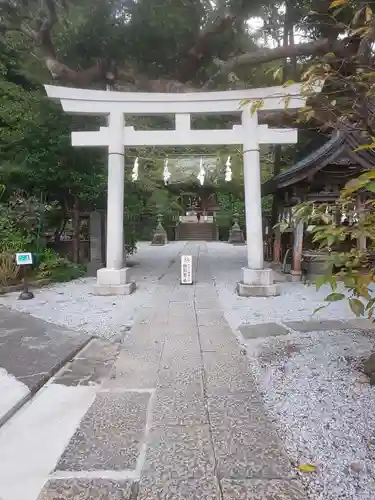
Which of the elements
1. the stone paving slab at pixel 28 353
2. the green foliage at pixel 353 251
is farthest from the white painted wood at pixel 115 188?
the green foliage at pixel 353 251

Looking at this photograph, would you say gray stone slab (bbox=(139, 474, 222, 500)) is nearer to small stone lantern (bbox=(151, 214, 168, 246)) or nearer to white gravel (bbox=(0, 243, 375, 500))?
white gravel (bbox=(0, 243, 375, 500))

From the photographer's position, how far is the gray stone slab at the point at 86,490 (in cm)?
183

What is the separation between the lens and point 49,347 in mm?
4105

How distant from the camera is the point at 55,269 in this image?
29.2 feet

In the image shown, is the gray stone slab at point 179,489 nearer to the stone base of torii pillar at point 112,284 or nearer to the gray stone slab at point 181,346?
the gray stone slab at point 181,346

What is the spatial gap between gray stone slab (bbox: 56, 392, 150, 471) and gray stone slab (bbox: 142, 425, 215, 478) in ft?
0.35

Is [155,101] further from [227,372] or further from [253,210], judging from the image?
[227,372]

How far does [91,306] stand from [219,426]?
4354 mm

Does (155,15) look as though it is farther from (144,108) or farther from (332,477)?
(332,477)

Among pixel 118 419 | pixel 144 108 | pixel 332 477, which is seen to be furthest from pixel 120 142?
pixel 332 477

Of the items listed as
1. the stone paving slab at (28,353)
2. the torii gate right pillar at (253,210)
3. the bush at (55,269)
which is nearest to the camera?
the stone paving slab at (28,353)

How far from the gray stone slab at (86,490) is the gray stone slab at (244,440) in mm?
520

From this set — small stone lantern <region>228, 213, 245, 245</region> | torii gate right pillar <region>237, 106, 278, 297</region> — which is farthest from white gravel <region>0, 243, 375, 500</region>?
small stone lantern <region>228, 213, 245, 245</region>

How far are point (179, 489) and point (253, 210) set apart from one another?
605cm
